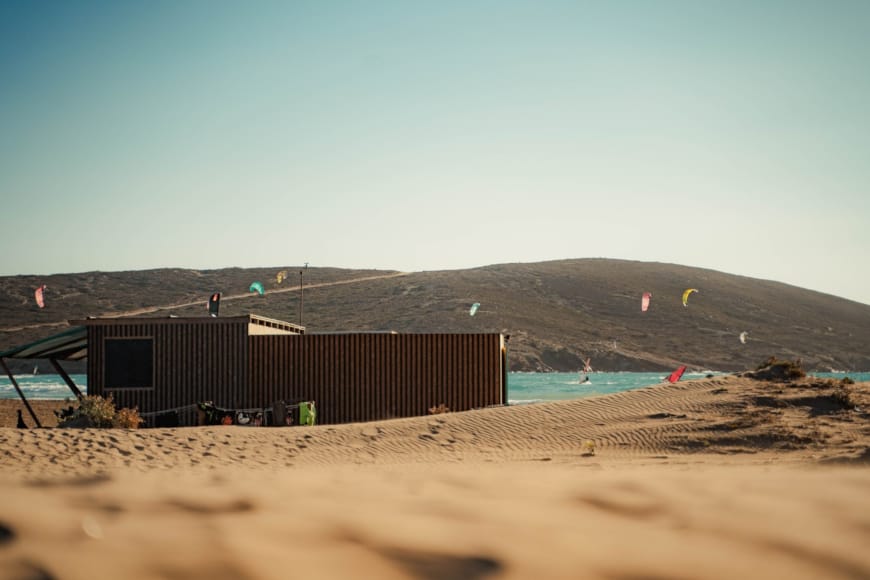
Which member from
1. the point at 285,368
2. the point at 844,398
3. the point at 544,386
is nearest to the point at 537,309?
the point at 544,386

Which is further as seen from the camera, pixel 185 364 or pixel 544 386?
pixel 544 386

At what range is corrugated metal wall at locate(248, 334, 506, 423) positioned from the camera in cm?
2009

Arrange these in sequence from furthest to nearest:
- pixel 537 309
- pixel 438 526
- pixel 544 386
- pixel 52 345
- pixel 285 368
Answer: pixel 537 309
pixel 544 386
pixel 52 345
pixel 285 368
pixel 438 526

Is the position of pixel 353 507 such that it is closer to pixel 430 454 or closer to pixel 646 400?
pixel 430 454

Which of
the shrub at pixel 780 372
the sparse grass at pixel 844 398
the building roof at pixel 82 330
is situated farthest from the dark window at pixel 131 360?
the sparse grass at pixel 844 398

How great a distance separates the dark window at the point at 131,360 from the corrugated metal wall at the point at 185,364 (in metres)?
0.14

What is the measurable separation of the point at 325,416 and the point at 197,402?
3.15m

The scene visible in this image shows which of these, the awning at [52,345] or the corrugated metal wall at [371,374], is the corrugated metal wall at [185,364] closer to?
the corrugated metal wall at [371,374]

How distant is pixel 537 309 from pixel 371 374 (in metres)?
75.0

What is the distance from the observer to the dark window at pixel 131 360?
787 inches

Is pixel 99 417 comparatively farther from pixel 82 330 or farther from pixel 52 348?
pixel 52 348

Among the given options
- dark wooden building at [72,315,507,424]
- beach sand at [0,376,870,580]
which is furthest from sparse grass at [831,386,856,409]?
beach sand at [0,376,870,580]

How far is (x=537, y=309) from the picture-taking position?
3696 inches

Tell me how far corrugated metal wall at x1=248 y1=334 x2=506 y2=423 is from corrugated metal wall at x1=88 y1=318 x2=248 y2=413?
20.1 inches
